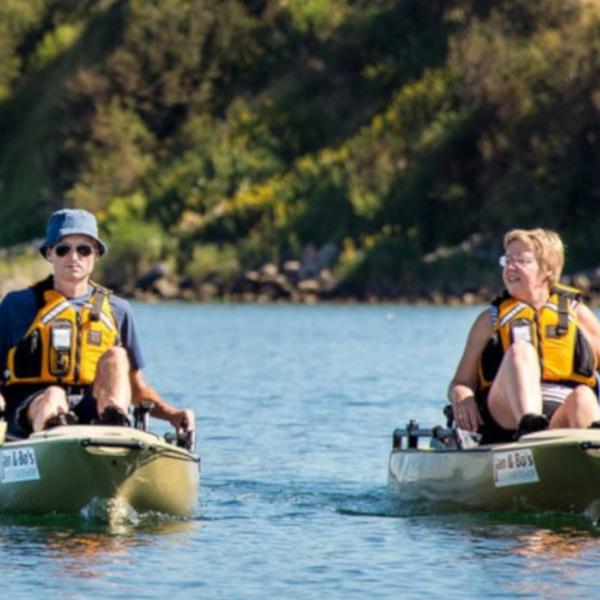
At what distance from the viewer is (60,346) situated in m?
13.6

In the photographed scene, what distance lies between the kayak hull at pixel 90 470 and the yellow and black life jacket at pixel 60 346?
58 cm

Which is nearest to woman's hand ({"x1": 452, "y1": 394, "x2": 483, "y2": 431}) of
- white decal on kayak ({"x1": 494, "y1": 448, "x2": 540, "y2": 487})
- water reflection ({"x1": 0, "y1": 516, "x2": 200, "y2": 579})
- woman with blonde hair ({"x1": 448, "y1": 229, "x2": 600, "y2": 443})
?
woman with blonde hair ({"x1": 448, "y1": 229, "x2": 600, "y2": 443})

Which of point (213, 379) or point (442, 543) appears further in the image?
point (213, 379)

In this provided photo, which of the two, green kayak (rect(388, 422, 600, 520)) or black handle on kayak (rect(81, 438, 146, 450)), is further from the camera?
green kayak (rect(388, 422, 600, 520))

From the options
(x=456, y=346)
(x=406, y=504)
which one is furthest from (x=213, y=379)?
(x=406, y=504)

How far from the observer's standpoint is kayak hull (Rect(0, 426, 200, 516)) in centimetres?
1287

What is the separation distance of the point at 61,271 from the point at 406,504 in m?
2.72

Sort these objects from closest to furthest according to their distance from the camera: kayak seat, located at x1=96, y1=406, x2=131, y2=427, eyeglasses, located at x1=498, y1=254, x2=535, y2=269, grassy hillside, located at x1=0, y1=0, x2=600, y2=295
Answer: kayak seat, located at x1=96, y1=406, x2=131, y2=427, eyeglasses, located at x1=498, y1=254, x2=535, y2=269, grassy hillside, located at x1=0, y1=0, x2=600, y2=295

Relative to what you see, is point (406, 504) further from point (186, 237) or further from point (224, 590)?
point (186, 237)

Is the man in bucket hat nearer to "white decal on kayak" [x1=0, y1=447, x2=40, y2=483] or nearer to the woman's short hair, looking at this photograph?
"white decal on kayak" [x1=0, y1=447, x2=40, y2=483]

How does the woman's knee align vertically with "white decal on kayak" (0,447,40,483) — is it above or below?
above

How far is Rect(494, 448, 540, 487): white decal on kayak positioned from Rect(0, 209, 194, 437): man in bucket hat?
6.09 feet

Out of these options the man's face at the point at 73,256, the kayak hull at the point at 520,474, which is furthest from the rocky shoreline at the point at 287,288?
the man's face at the point at 73,256

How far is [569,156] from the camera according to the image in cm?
5822
